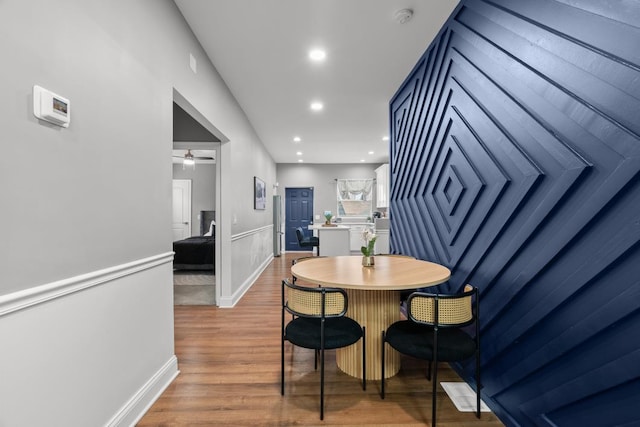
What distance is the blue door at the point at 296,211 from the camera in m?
8.59

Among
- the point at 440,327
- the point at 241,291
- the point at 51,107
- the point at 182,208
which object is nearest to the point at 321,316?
the point at 440,327

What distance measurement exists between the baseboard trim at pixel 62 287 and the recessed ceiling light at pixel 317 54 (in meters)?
2.32

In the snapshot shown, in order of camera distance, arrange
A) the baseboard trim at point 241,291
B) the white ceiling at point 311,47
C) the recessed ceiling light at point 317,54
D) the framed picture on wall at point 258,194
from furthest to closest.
→ 1. the framed picture on wall at point 258,194
2. the baseboard trim at point 241,291
3. the recessed ceiling light at point 317,54
4. the white ceiling at point 311,47

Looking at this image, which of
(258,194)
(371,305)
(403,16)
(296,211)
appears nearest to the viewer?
(371,305)

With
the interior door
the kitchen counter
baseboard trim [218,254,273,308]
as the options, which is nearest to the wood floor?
baseboard trim [218,254,273,308]

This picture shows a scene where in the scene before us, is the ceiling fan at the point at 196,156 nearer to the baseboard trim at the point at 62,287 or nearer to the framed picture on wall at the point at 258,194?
the framed picture on wall at the point at 258,194

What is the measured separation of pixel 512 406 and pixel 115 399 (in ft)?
7.29

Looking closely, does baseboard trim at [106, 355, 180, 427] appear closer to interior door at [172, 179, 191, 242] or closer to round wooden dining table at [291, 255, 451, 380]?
round wooden dining table at [291, 255, 451, 380]

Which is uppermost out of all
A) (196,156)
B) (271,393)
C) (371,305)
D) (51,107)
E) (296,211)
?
(196,156)

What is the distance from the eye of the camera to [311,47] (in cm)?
255

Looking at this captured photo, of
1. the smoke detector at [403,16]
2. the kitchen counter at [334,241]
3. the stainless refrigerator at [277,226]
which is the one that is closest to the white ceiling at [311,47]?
the smoke detector at [403,16]

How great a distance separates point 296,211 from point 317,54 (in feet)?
20.4

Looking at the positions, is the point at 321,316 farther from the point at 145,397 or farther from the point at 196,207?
the point at 196,207

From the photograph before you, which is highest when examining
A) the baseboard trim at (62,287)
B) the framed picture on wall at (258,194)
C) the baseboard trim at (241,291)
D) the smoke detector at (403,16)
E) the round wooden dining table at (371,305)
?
the smoke detector at (403,16)
